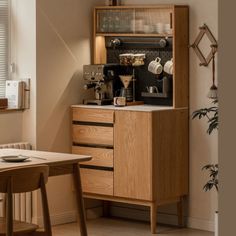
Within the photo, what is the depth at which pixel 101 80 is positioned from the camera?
19.3 ft

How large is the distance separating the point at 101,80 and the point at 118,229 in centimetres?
137

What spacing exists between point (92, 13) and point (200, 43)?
1.19m

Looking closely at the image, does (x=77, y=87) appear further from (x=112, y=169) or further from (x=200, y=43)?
(x=200, y=43)

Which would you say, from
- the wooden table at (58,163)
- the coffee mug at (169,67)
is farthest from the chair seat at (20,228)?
the coffee mug at (169,67)

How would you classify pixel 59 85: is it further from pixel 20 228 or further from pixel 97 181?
→ pixel 20 228

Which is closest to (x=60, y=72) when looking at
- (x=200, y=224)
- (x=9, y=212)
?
(x=200, y=224)

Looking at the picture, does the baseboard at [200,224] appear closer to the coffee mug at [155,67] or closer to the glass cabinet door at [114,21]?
the coffee mug at [155,67]

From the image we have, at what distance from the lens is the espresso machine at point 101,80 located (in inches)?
230

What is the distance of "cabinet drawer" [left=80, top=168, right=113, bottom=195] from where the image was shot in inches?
223

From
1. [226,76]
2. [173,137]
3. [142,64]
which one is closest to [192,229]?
[173,137]

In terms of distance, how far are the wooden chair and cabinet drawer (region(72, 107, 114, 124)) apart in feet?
6.39

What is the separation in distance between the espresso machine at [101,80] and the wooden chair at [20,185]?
222 cm

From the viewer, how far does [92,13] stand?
612 centimetres

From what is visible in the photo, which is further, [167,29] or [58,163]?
[167,29]
